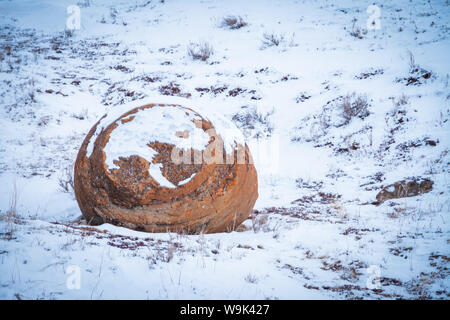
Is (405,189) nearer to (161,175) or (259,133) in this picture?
(161,175)

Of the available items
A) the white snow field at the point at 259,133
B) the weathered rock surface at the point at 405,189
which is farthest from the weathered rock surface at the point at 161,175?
the weathered rock surface at the point at 405,189

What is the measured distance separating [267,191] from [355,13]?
390 inches

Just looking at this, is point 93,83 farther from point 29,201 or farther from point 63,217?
point 63,217

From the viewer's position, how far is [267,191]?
5172mm

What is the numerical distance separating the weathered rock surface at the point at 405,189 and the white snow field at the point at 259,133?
0.46 ft

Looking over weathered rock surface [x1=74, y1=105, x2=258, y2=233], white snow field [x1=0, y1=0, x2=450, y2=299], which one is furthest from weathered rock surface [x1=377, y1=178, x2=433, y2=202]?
weathered rock surface [x1=74, y1=105, x2=258, y2=233]

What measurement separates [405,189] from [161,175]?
3638 mm

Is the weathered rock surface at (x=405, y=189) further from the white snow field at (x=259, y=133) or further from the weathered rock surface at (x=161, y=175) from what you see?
the weathered rock surface at (x=161, y=175)

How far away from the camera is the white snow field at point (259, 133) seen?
1.97 m

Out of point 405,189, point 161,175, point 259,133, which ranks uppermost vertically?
point 259,133

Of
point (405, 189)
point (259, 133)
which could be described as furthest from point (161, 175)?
point (259, 133)

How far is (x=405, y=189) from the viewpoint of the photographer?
417 centimetres

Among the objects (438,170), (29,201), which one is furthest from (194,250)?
(438,170)
